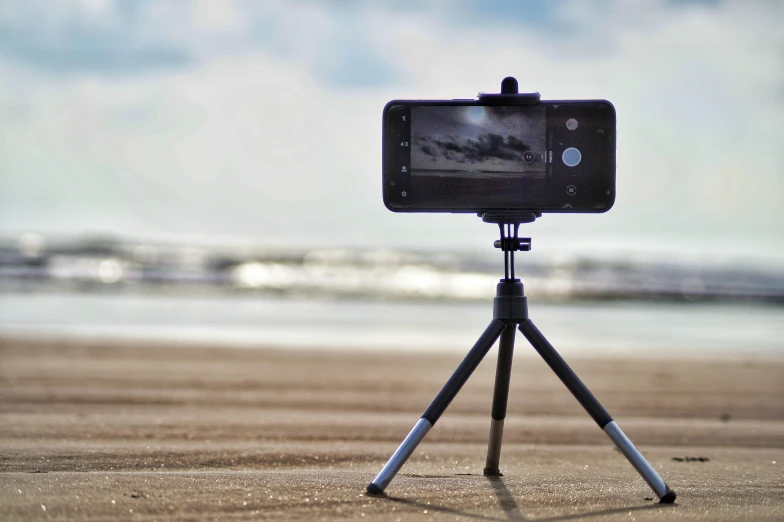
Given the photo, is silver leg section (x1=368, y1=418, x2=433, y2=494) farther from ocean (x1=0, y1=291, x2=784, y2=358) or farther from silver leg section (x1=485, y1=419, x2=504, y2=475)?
ocean (x1=0, y1=291, x2=784, y2=358)

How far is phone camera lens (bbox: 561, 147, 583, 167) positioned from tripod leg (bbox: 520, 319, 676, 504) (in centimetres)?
44

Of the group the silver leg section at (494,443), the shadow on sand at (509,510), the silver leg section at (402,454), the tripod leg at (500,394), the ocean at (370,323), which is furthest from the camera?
the ocean at (370,323)

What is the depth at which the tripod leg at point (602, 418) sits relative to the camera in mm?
2096

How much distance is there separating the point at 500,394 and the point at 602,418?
32 cm

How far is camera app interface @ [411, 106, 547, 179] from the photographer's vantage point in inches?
82.6

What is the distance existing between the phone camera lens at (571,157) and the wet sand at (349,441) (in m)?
0.90

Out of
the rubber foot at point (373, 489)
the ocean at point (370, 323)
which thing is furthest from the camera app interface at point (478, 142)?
the ocean at point (370, 323)

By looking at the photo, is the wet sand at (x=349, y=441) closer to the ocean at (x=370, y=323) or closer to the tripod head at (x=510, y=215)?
the tripod head at (x=510, y=215)

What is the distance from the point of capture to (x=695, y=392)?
4.96 metres

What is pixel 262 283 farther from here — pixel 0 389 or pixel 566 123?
pixel 566 123

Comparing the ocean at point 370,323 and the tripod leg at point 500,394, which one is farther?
the ocean at point 370,323

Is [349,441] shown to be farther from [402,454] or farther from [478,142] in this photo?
[478,142]

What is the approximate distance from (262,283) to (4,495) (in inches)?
594

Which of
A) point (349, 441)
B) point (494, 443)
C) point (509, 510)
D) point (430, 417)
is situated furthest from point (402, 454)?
point (349, 441)
